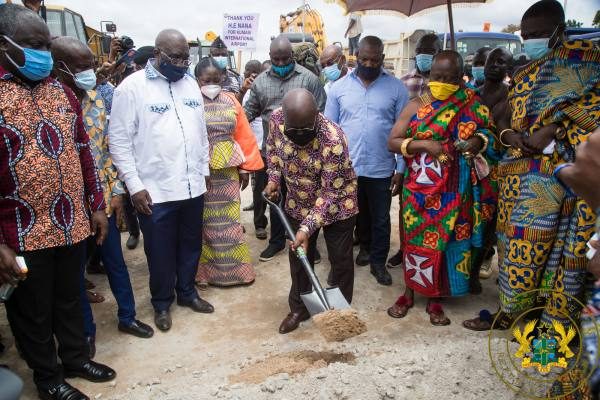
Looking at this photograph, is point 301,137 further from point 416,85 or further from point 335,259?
point 416,85

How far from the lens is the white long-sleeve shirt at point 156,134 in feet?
9.77

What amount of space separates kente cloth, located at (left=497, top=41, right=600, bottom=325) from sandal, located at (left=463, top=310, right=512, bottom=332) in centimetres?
26

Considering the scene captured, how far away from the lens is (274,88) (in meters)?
4.48

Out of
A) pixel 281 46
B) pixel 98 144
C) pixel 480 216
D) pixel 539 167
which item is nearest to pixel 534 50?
pixel 539 167

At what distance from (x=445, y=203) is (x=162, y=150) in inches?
80.6

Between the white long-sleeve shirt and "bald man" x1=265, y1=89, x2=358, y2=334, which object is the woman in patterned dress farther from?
"bald man" x1=265, y1=89, x2=358, y2=334

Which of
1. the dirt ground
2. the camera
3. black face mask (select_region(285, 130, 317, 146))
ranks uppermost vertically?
the camera

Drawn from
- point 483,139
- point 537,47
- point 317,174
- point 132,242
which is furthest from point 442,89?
point 132,242

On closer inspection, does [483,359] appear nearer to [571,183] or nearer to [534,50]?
[571,183]

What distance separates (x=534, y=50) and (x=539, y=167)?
0.73 meters

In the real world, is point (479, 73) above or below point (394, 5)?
below

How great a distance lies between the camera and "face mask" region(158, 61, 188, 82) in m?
3.02

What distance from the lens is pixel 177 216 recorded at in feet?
10.9

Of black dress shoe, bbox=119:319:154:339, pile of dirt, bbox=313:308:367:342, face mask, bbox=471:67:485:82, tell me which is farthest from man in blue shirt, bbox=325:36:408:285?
black dress shoe, bbox=119:319:154:339
